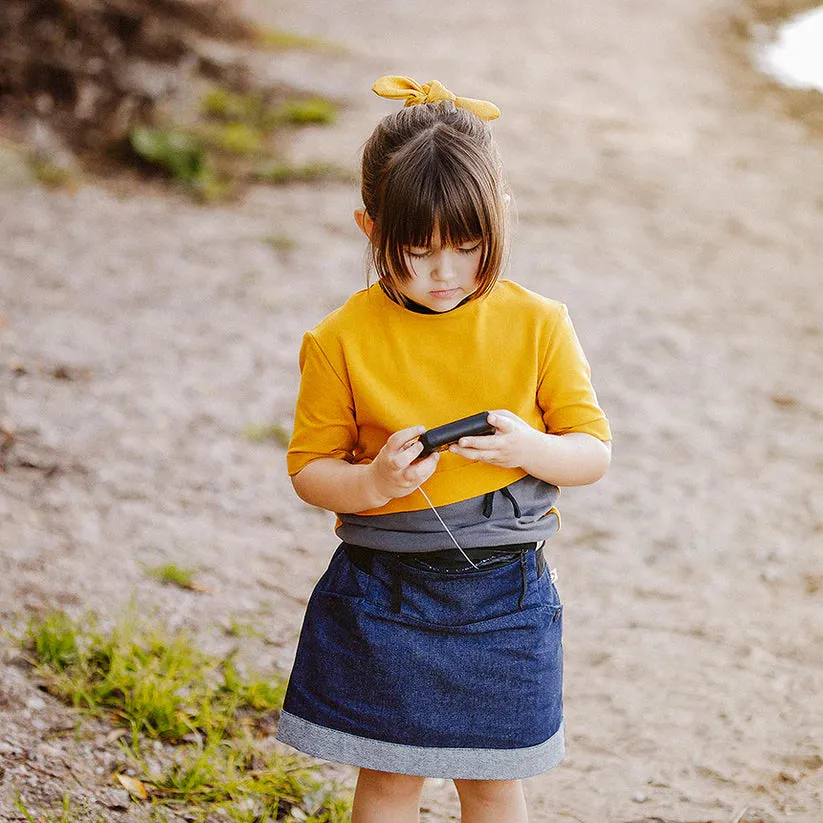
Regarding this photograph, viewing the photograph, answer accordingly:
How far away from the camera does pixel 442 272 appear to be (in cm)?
167

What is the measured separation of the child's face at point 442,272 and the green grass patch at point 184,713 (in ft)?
3.75

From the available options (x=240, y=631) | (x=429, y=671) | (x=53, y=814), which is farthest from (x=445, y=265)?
(x=240, y=631)

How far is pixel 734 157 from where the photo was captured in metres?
7.41

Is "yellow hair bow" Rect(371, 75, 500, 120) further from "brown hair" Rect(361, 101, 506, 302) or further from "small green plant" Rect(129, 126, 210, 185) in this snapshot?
"small green plant" Rect(129, 126, 210, 185)

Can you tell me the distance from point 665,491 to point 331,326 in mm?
2530

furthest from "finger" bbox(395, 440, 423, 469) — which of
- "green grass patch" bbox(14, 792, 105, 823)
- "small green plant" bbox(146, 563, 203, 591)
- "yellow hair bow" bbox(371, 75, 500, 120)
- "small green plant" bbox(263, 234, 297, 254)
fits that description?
"small green plant" bbox(263, 234, 297, 254)

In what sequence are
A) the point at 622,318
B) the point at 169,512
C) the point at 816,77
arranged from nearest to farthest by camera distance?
the point at 169,512
the point at 622,318
the point at 816,77

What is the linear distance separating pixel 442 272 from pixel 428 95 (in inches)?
13.0

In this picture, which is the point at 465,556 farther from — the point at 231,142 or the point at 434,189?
the point at 231,142

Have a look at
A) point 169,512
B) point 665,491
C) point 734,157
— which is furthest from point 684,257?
point 169,512

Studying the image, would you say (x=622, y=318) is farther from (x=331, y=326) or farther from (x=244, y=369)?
(x=331, y=326)

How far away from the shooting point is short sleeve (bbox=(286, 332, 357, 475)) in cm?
179

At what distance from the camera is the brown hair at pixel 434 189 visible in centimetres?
163

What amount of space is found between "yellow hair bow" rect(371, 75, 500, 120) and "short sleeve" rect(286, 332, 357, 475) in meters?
0.40
